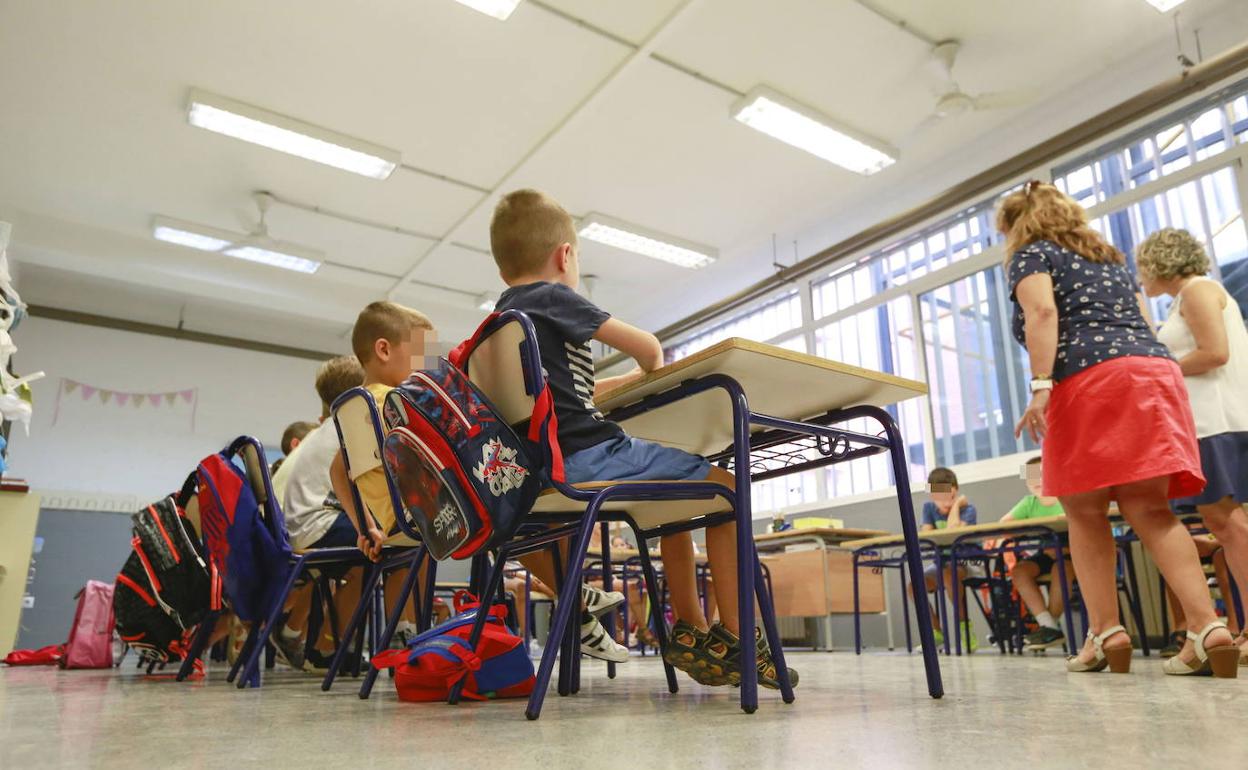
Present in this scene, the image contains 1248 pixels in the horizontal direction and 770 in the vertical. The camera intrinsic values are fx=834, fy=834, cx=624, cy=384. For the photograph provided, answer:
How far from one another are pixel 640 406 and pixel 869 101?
4.48 metres

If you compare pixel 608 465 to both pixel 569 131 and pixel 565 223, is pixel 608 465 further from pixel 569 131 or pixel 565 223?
pixel 569 131

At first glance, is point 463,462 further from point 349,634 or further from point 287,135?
point 287,135

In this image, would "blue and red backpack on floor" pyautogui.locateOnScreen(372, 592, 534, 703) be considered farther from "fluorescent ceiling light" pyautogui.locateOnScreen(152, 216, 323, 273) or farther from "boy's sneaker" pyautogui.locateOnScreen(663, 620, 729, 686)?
"fluorescent ceiling light" pyautogui.locateOnScreen(152, 216, 323, 273)

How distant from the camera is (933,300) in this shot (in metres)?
6.58

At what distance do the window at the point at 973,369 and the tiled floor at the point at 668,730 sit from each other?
4466 millimetres

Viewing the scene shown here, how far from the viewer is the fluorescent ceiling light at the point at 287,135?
5.15 m

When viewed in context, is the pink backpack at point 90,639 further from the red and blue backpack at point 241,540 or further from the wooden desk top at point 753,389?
the wooden desk top at point 753,389

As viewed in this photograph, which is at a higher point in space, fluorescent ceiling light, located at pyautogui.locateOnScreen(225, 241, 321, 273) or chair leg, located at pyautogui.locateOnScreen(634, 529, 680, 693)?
fluorescent ceiling light, located at pyautogui.locateOnScreen(225, 241, 321, 273)

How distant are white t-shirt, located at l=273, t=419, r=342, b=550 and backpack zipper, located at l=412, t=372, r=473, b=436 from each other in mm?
1246

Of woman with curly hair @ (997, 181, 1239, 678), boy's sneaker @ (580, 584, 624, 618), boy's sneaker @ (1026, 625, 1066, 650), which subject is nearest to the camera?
woman with curly hair @ (997, 181, 1239, 678)

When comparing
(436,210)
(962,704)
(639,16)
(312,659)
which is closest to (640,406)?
(962,704)

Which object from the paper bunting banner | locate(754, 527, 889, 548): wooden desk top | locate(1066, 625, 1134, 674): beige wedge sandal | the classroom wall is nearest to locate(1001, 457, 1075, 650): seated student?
locate(754, 527, 889, 548): wooden desk top

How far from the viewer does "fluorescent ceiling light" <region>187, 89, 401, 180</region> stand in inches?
203

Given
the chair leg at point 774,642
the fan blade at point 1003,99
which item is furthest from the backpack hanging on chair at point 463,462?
the fan blade at point 1003,99
